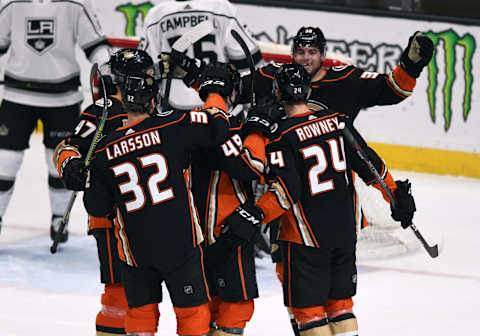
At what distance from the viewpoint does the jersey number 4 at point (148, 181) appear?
3.44m

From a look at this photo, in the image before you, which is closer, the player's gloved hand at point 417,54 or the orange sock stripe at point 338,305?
the orange sock stripe at point 338,305

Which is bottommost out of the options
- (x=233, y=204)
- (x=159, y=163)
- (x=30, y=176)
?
(x=30, y=176)

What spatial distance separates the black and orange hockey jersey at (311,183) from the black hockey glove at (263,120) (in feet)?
0.11

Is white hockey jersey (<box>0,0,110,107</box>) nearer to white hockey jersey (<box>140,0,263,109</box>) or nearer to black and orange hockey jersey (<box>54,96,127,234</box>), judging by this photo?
white hockey jersey (<box>140,0,263,109</box>)

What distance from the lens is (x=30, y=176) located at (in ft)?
26.3

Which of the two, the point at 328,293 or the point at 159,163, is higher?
the point at 159,163

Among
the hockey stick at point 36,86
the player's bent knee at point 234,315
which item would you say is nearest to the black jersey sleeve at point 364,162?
the player's bent knee at point 234,315

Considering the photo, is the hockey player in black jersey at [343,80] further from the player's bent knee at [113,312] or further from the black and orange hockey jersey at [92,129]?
the player's bent knee at [113,312]

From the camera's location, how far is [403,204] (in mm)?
3918

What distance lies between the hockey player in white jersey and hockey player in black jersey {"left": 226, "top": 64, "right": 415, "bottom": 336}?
251 centimetres

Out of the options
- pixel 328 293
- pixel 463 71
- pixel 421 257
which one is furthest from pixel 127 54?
pixel 463 71

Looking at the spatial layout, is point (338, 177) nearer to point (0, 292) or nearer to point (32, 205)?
point (0, 292)

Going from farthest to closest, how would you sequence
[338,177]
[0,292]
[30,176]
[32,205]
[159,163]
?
1. [30,176]
2. [32,205]
3. [0,292]
4. [338,177]
5. [159,163]

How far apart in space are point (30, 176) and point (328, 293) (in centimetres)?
469
